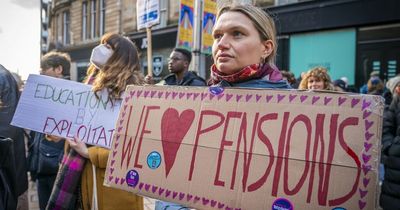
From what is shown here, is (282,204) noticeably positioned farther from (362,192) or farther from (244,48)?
(244,48)

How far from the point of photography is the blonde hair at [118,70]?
2201 millimetres

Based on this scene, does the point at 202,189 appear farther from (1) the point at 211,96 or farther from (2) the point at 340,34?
(2) the point at 340,34

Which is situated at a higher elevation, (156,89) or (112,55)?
(112,55)

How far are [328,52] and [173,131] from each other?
881 centimetres

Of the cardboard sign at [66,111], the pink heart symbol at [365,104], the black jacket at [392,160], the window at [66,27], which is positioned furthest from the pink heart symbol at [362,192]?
the window at [66,27]

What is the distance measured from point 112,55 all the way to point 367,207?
1716 mm

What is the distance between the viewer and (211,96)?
1.39 m

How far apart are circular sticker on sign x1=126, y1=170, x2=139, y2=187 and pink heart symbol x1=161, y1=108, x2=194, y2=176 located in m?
0.14

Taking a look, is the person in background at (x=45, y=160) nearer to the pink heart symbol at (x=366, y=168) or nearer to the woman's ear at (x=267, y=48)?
the woman's ear at (x=267, y=48)

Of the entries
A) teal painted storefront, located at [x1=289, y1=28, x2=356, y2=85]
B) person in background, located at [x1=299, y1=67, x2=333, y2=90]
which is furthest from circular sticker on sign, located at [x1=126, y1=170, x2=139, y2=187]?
teal painted storefront, located at [x1=289, y1=28, x2=356, y2=85]

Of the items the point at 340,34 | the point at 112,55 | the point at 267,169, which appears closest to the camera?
the point at 267,169

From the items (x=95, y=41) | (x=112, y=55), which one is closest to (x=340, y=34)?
(x=112, y=55)

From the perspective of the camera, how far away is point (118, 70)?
7.40 ft

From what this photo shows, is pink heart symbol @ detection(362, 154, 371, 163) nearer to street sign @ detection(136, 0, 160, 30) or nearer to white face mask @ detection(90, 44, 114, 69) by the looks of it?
white face mask @ detection(90, 44, 114, 69)
